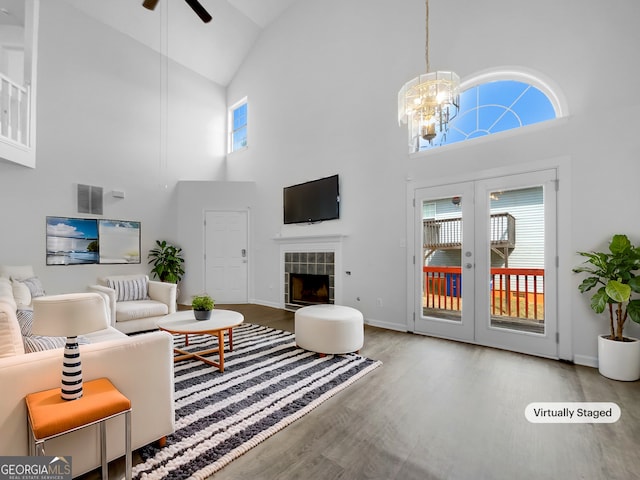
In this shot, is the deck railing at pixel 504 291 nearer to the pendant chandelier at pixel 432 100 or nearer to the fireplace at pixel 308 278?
the fireplace at pixel 308 278

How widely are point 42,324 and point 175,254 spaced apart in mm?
5327

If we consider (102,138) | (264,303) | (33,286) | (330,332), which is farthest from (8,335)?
(102,138)

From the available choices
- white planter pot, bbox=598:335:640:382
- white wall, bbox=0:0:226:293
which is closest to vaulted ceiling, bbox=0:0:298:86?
white wall, bbox=0:0:226:293

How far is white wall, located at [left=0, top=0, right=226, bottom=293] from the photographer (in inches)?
191

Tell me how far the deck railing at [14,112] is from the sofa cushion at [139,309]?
2686mm

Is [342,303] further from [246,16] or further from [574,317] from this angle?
[246,16]

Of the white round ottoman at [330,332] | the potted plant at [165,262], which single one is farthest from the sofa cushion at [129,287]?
the white round ottoman at [330,332]

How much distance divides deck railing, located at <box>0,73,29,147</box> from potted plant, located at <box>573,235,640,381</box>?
6880 mm

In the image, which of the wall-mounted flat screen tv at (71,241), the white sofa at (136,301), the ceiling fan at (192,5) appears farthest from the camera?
the wall-mounted flat screen tv at (71,241)

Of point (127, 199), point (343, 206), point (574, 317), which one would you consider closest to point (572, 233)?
point (574, 317)

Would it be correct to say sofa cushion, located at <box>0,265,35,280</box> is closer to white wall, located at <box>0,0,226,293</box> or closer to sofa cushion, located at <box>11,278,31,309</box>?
white wall, located at <box>0,0,226,293</box>

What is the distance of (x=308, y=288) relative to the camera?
18.3 feet

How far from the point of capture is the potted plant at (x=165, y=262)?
19.7 ft

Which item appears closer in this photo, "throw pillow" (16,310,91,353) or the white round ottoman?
"throw pillow" (16,310,91,353)
